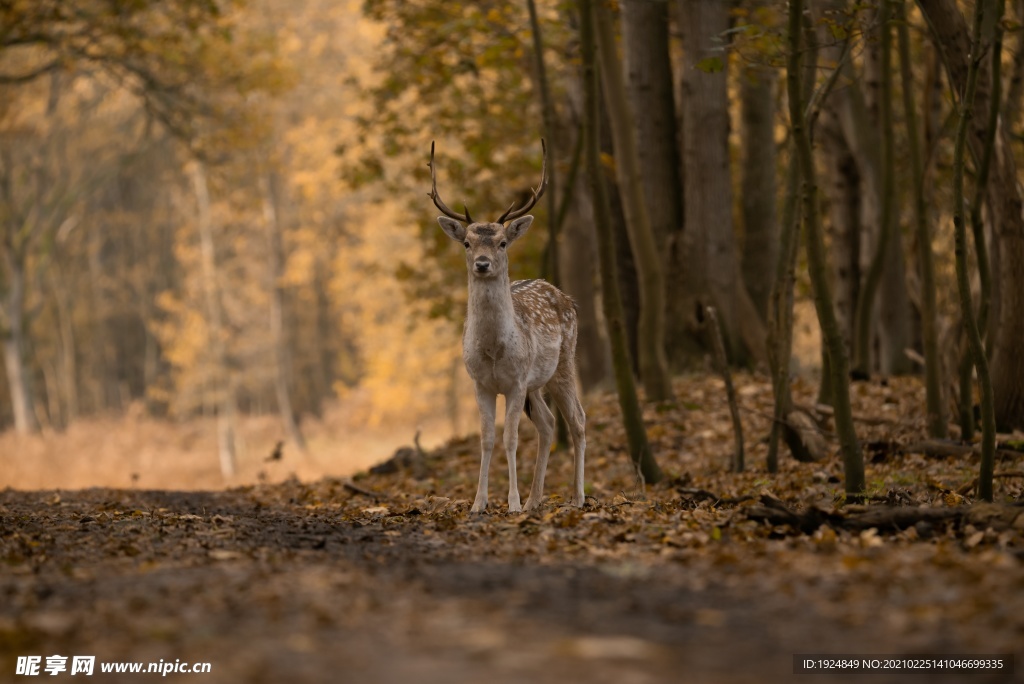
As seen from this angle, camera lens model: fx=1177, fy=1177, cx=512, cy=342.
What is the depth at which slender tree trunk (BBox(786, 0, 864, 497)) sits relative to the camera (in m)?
7.98

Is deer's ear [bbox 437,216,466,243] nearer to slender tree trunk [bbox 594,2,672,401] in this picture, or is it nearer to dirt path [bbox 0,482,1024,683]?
dirt path [bbox 0,482,1024,683]

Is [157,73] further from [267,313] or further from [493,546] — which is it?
[493,546]

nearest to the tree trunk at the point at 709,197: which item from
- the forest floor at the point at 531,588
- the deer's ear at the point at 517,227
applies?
the forest floor at the point at 531,588

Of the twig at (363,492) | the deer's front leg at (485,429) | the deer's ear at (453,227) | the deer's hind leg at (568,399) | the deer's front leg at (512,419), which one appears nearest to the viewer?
the deer's front leg at (485,429)

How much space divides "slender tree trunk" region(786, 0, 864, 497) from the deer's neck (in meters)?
2.31

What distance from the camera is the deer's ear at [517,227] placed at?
920cm

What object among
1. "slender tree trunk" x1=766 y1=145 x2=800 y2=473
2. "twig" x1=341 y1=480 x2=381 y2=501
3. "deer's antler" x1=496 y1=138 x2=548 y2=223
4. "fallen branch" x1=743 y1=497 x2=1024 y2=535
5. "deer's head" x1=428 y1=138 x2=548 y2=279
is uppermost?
"deer's antler" x1=496 y1=138 x2=548 y2=223

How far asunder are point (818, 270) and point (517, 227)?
238 centimetres

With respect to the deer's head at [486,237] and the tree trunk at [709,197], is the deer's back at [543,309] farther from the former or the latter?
the tree trunk at [709,197]

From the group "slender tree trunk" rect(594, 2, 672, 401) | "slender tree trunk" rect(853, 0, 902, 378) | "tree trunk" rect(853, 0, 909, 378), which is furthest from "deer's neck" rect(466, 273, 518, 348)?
"slender tree trunk" rect(853, 0, 902, 378)

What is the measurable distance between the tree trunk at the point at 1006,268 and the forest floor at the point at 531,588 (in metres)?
2.11

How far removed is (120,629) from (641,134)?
1389 centimetres

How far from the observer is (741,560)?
5762 mm

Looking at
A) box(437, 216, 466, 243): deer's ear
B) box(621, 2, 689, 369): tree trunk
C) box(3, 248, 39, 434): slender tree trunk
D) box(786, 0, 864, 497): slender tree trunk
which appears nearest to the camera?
box(786, 0, 864, 497): slender tree trunk
